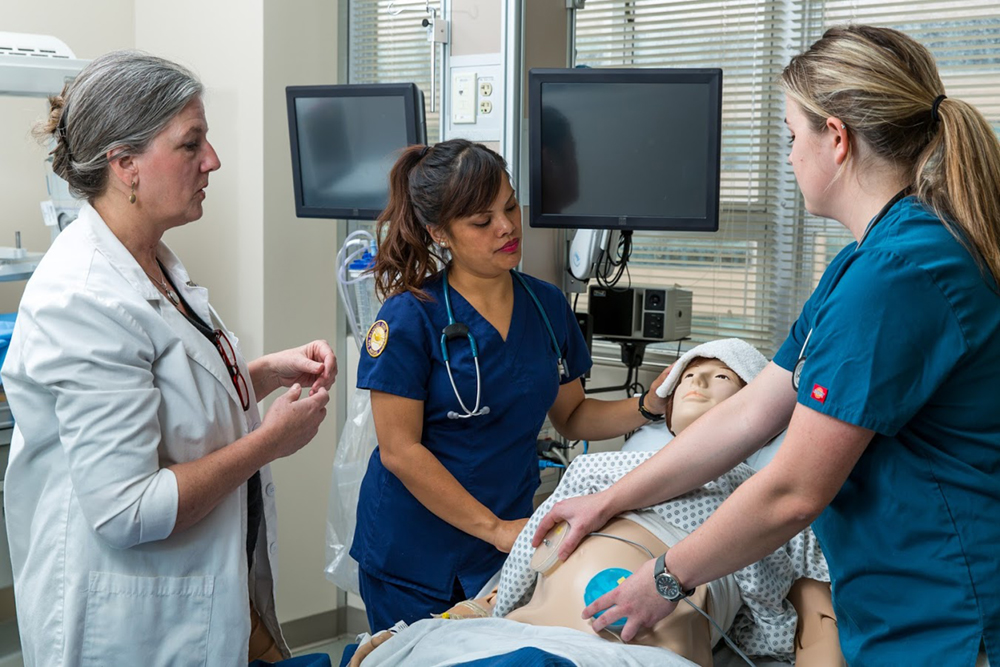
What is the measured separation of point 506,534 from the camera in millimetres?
1839

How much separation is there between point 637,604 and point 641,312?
4.41ft

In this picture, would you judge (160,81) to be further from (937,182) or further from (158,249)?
(937,182)

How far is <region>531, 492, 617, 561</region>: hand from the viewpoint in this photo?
1644 mm

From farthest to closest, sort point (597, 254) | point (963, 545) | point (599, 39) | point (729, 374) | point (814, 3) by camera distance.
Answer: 1. point (599, 39)
2. point (814, 3)
3. point (597, 254)
4. point (729, 374)
5. point (963, 545)

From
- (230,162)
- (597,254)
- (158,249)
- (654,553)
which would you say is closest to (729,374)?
(654,553)

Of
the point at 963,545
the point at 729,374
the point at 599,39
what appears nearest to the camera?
the point at 963,545

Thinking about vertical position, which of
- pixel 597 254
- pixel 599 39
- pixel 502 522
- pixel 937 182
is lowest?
pixel 502 522

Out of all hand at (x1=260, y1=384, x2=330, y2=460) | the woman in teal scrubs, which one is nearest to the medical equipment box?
hand at (x1=260, y1=384, x2=330, y2=460)

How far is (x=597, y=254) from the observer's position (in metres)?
2.56

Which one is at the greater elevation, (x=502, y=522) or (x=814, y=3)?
(x=814, y=3)

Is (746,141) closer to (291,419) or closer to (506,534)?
(506,534)

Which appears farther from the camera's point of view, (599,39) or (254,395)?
(599,39)

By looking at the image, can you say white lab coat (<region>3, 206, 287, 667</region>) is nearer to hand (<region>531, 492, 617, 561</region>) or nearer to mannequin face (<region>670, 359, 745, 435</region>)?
hand (<region>531, 492, 617, 561</region>)

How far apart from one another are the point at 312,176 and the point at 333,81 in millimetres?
748
